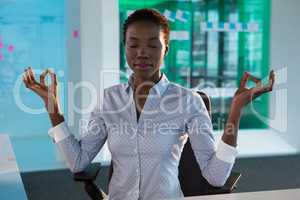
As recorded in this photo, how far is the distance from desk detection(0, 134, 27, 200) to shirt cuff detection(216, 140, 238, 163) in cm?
70

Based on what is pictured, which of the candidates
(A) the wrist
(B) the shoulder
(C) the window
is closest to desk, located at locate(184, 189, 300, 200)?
(A) the wrist

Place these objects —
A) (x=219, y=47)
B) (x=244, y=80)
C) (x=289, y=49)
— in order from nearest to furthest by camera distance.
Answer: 1. (x=244, y=80)
2. (x=289, y=49)
3. (x=219, y=47)

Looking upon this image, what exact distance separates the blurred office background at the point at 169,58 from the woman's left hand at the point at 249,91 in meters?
2.94

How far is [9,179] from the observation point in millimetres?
1756

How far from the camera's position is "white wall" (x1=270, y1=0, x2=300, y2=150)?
225 inches

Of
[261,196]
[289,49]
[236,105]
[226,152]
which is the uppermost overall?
[289,49]

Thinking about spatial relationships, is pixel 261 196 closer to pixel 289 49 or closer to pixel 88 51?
pixel 88 51

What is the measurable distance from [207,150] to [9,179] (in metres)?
0.81

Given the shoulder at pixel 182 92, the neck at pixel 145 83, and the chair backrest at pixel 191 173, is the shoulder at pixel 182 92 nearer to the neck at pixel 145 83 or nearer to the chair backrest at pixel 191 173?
the neck at pixel 145 83

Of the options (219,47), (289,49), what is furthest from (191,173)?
(219,47)

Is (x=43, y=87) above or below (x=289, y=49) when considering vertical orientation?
below

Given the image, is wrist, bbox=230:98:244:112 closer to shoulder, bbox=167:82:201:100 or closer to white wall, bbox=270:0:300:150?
shoulder, bbox=167:82:201:100

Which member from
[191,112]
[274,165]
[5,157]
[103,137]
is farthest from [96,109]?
[274,165]

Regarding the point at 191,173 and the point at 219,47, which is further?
the point at 219,47
